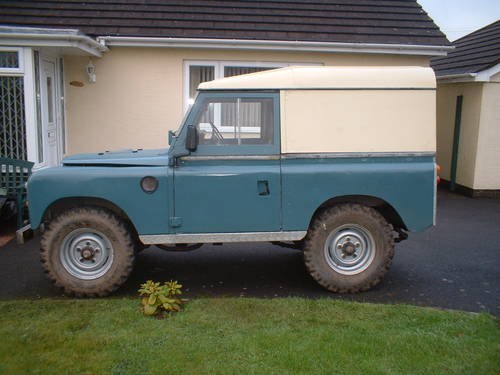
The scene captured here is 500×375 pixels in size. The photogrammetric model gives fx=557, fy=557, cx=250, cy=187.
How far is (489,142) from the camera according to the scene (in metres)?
12.1

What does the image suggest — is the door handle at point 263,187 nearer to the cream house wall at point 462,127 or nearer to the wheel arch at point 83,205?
the wheel arch at point 83,205

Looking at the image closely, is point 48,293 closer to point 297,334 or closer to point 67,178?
point 67,178

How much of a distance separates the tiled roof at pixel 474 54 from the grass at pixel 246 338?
8.62m

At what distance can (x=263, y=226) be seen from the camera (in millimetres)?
5730

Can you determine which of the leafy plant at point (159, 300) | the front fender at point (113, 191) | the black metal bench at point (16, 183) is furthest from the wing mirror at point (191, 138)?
the black metal bench at point (16, 183)

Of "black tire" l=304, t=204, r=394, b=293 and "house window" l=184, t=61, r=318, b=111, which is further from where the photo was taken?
Answer: "house window" l=184, t=61, r=318, b=111

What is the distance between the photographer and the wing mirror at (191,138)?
5.56 metres

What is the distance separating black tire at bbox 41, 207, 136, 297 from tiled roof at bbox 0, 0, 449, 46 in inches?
241

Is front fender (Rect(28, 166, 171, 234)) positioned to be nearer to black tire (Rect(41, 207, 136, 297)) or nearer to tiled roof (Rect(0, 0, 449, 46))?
black tire (Rect(41, 207, 136, 297))

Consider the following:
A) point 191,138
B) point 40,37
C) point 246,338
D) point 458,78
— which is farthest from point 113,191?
point 458,78

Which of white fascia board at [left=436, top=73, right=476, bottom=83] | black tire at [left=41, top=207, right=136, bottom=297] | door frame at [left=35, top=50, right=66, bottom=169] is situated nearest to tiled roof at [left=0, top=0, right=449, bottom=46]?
door frame at [left=35, top=50, right=66, bottom=169]

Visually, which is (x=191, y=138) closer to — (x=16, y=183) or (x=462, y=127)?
(x=16, y=183)

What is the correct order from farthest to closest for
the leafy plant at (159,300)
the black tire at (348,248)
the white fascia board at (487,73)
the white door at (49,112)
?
1. the white fascia board at (487,73)
2. the white door at (49,112)
3. the black tire at (348,248)
4. the leafy plant at (159,300)

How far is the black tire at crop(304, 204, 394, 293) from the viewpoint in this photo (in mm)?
5828
